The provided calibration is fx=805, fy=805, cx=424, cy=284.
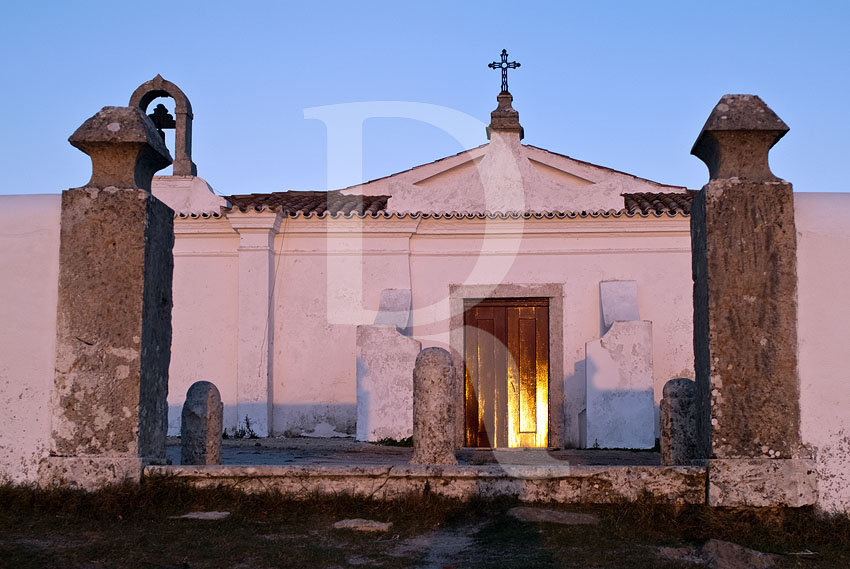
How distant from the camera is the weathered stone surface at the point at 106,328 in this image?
4.95 meters

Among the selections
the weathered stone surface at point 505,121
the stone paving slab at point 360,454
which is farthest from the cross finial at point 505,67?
the stone paving slab at point 360,454

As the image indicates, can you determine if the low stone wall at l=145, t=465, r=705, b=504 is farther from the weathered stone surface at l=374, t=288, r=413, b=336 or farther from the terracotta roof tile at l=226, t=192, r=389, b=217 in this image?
the terracotta roof tile at l=226, t=192, r=389, b=217

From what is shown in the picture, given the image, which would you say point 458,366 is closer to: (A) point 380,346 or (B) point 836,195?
(A) point 380,346

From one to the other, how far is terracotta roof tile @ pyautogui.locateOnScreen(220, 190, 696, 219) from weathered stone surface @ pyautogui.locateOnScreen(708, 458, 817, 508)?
6415 millimetres

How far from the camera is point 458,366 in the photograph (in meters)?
10.9

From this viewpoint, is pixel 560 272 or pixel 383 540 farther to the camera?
pixel 560 272

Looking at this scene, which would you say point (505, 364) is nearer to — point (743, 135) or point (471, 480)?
point (471, 480)

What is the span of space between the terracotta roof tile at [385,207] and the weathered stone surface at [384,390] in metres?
1.95

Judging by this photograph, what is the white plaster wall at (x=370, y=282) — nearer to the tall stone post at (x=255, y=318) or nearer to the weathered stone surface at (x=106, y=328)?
the tall stone post at (x=255, y=318)

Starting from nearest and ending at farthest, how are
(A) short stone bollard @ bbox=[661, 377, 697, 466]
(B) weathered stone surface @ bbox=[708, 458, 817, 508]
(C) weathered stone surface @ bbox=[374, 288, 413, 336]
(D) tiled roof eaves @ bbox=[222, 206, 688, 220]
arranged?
(B) weathered stone surface @ bbox=[708, 458, 817, 508] → (A) short stone bollard @ bbox=[661, 377, 697, 466] → (C) weathered stone surface @ bbox=[374, 288, 413, 336] → (D) tiled roof eaves @ bbox=[222, 206, 688, 220]

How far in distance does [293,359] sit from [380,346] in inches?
63.8

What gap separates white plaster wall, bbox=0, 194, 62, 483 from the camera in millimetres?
4949

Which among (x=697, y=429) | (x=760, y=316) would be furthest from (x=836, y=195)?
(x=697, y=429)

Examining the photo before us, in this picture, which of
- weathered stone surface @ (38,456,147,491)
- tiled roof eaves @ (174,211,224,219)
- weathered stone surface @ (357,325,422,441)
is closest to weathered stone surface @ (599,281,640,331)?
weathered stone surface @ (357,325,422,441)
